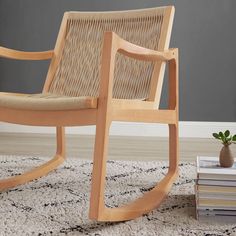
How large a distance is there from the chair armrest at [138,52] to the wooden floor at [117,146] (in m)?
0.78

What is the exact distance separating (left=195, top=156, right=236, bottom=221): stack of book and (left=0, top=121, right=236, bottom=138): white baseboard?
1.67 m

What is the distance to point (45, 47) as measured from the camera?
2.89 meters

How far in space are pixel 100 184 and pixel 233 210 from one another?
0.35m

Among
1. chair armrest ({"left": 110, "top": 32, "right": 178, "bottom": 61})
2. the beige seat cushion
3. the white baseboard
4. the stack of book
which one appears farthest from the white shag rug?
the white baseboard

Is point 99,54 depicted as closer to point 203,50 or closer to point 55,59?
point 55,59

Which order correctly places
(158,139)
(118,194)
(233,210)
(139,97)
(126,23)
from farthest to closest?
(158,139) < (126,23) < (139,97) < (118,194) < (233,210)

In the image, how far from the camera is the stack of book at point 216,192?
43.8 inches

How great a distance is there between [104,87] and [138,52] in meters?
0.18

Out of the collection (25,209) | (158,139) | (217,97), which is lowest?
(25,209)

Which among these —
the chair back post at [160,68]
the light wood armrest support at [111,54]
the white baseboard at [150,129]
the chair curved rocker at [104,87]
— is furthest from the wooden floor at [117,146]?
the light wood armrest support at [111,54]

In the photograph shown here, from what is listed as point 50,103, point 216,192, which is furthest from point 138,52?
point 216,192

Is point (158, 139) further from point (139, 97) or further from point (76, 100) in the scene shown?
point (76, 100)

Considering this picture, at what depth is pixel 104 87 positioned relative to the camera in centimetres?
104

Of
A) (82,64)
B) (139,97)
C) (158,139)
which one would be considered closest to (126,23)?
(82,64)
